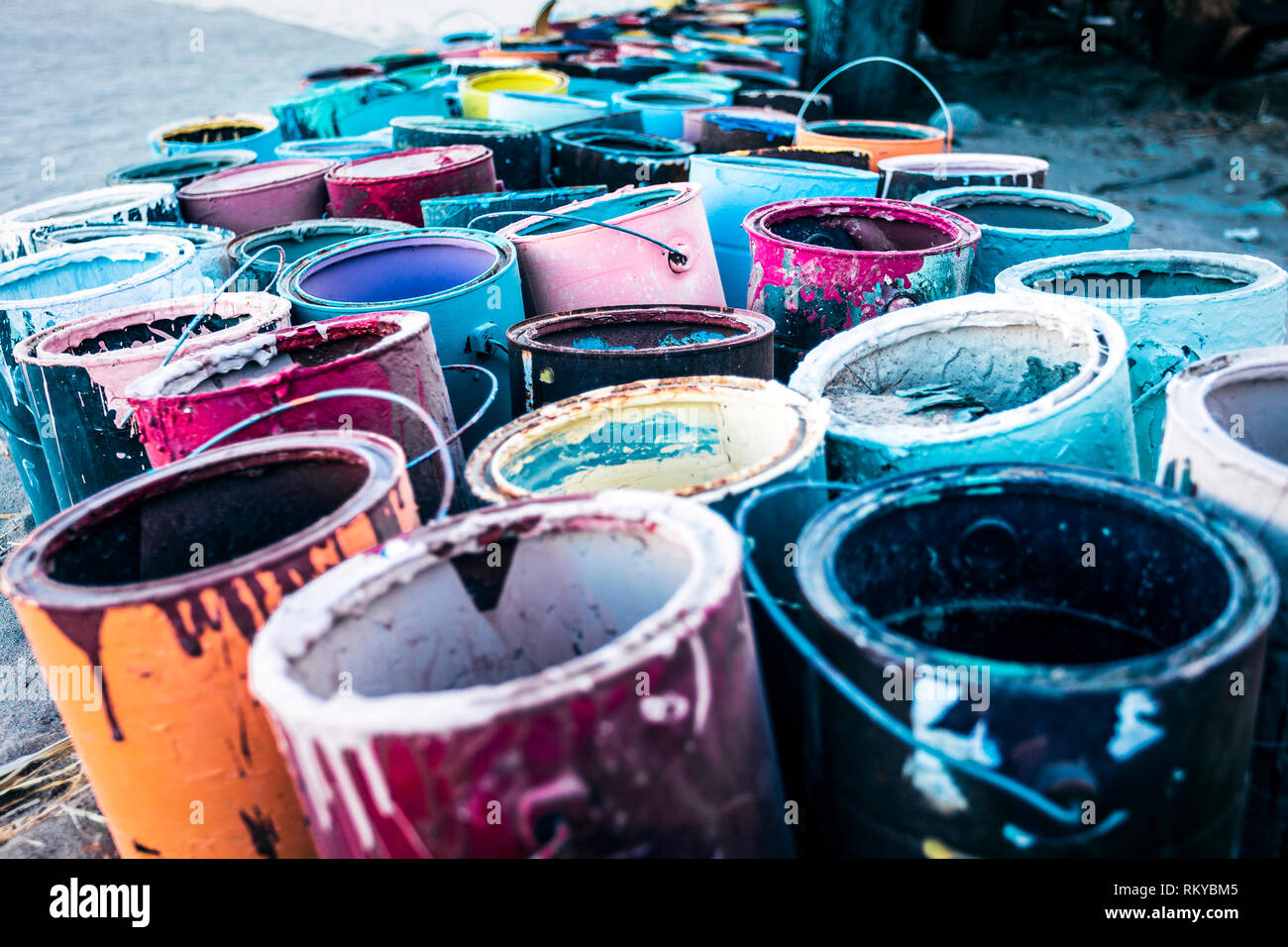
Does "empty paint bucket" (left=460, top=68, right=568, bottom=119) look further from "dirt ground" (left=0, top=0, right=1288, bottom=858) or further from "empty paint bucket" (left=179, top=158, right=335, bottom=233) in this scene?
"dirt ground" (left=0, top=0, right=1288, bottom=858)

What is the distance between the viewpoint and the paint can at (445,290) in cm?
306

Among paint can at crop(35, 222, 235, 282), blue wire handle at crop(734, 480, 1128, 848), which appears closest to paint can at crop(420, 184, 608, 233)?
paint can at crop(35, 222, 235, 282)

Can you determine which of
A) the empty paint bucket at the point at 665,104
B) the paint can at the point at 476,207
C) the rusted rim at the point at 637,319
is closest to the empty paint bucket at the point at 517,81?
the empty paint bucket at the point at 665,104

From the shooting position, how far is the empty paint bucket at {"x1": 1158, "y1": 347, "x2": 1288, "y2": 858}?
1.69 m

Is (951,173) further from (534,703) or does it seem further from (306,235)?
(534,703)

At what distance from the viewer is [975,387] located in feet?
9.36

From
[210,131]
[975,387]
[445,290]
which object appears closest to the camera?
[975,387]

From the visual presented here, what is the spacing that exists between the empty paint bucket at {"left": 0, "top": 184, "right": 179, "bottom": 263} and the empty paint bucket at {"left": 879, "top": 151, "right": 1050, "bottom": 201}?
345cm

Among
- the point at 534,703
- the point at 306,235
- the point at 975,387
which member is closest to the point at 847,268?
the point at 975,387

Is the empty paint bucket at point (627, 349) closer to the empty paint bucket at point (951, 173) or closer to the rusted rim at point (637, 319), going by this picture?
the rusted rim at point (637, 319)

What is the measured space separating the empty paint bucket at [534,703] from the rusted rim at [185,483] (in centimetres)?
18

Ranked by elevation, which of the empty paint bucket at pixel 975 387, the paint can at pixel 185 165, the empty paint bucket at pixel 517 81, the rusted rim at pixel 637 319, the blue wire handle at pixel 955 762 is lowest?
the blue wire handle at pixel 955 762

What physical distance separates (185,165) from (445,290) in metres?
3.27
